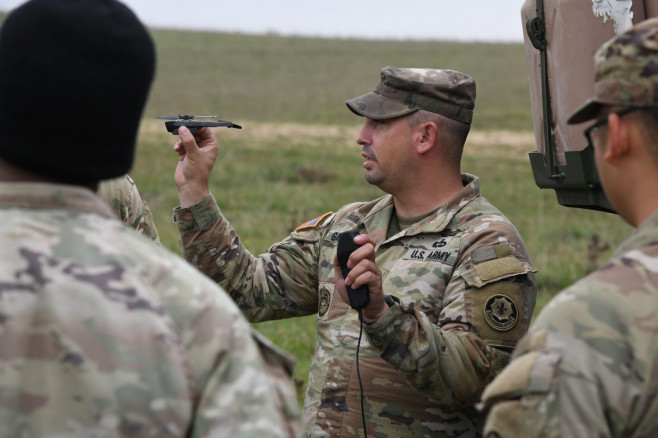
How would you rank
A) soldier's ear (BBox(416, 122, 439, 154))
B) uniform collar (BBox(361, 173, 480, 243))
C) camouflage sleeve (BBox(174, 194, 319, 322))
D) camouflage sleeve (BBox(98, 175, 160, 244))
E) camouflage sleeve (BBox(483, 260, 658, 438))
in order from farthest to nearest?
camouflage sleeve (BBox(98, 175, 160, 244)) < soldier's ear (BBox(416, 122, 439, 154)) < camouflage sleeve (BBox(174, 194, 319, 322)) < uniform collar (BBox(361, 173, 480, 243)) < camouflage sleeve (BBox(483, 260, 658, 438))

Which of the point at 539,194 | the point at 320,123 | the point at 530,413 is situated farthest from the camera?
the point at 320,123

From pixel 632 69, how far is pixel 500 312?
1.40 m

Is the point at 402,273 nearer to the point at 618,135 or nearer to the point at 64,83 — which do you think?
the point at 618,135

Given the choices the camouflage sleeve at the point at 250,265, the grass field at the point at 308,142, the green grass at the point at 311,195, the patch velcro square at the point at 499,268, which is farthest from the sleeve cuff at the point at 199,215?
the green grass at the point at 311,195

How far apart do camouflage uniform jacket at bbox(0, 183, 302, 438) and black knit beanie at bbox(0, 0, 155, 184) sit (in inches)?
3.0

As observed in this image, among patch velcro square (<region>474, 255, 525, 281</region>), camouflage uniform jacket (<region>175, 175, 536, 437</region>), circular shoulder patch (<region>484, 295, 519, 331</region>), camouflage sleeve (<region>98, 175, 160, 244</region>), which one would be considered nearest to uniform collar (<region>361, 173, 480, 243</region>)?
camouflage uniform jacket (<region>175, 175, 536, 437</region>)

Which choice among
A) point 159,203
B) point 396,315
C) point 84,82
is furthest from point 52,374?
point 159,203

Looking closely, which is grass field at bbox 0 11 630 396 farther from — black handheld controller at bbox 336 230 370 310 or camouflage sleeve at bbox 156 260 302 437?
camouflage sleeve at bbox 156 260 302 437

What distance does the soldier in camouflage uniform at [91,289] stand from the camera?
1743mm

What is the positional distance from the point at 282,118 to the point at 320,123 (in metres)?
1.46

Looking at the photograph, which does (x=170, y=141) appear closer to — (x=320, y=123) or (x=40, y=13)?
(x=320, y=123)

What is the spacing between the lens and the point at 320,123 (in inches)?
1164

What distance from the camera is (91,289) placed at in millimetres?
1771

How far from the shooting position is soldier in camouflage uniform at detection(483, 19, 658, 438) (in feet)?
6.73
